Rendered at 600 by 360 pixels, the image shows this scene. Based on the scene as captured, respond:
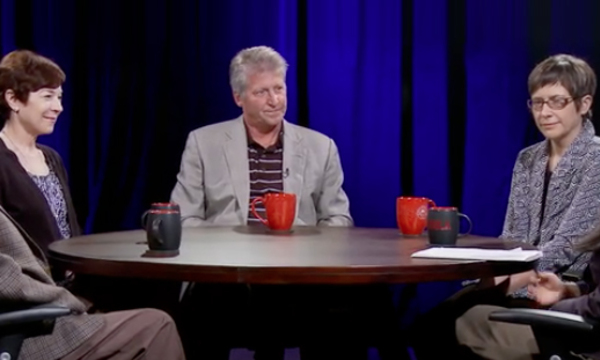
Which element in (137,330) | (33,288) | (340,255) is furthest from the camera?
(340,255)

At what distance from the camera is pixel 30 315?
62.8 inches

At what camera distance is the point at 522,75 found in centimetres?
354

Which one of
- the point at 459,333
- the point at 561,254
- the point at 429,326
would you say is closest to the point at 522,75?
the point at 561,254

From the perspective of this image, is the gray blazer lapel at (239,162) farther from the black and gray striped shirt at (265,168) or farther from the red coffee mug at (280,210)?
the red coffee mug at (280,210)

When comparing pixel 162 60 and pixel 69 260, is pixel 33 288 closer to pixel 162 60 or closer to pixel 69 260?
pixel 69 260

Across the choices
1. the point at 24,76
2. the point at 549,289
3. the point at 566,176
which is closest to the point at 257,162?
the point at 24,76

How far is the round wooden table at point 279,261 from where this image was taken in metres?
1.70

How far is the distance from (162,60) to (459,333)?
7.10 feet

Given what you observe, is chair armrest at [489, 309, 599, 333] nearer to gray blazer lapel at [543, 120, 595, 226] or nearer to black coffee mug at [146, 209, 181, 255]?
black coffee mug at [146, 209, 181, 255]

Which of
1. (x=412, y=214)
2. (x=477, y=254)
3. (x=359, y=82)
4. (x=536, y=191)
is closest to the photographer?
(x=477, y=254)

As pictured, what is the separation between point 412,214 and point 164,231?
30.5 inches

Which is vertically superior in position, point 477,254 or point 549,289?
point 477,254

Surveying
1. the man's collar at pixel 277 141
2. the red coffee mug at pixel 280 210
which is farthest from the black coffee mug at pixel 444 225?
the man's collar at pixel 277 141

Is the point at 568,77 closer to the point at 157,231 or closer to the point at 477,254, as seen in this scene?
the point at 477,254
